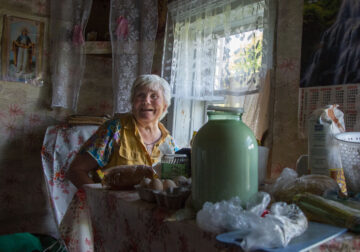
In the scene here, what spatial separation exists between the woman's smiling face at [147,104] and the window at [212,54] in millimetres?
336

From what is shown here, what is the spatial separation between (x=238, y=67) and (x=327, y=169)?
102 centimetres

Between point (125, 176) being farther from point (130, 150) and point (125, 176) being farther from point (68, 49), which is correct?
point (68, 49)

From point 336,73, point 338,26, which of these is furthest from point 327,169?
point 338,26

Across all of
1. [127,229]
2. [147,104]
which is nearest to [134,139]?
[147,104]

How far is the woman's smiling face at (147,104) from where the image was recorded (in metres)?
1.72

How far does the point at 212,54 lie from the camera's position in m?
1.90

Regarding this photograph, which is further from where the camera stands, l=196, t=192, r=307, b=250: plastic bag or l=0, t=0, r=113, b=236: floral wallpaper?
l=0, t=0, r=113, b=236: floral wallpaper

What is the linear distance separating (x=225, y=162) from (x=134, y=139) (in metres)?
1.12

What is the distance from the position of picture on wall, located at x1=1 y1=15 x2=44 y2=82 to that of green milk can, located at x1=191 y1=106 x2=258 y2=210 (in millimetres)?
2531

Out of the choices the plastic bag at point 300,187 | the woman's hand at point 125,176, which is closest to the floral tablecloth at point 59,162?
the woman's hand at point 125,176

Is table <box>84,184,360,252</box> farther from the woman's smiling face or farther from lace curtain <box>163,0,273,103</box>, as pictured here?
lace curtain <box>163,0,273,103</box>

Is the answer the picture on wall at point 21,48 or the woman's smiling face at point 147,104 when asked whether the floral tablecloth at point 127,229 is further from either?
the picture on wall at point 21,48

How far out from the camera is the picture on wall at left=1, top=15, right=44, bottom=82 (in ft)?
8.38

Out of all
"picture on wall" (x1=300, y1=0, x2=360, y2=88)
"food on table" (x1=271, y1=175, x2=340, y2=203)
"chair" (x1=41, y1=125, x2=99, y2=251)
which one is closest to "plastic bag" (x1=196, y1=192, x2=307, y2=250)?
"food on table" (x1=271, y1=175, x2=340, y2=203)
